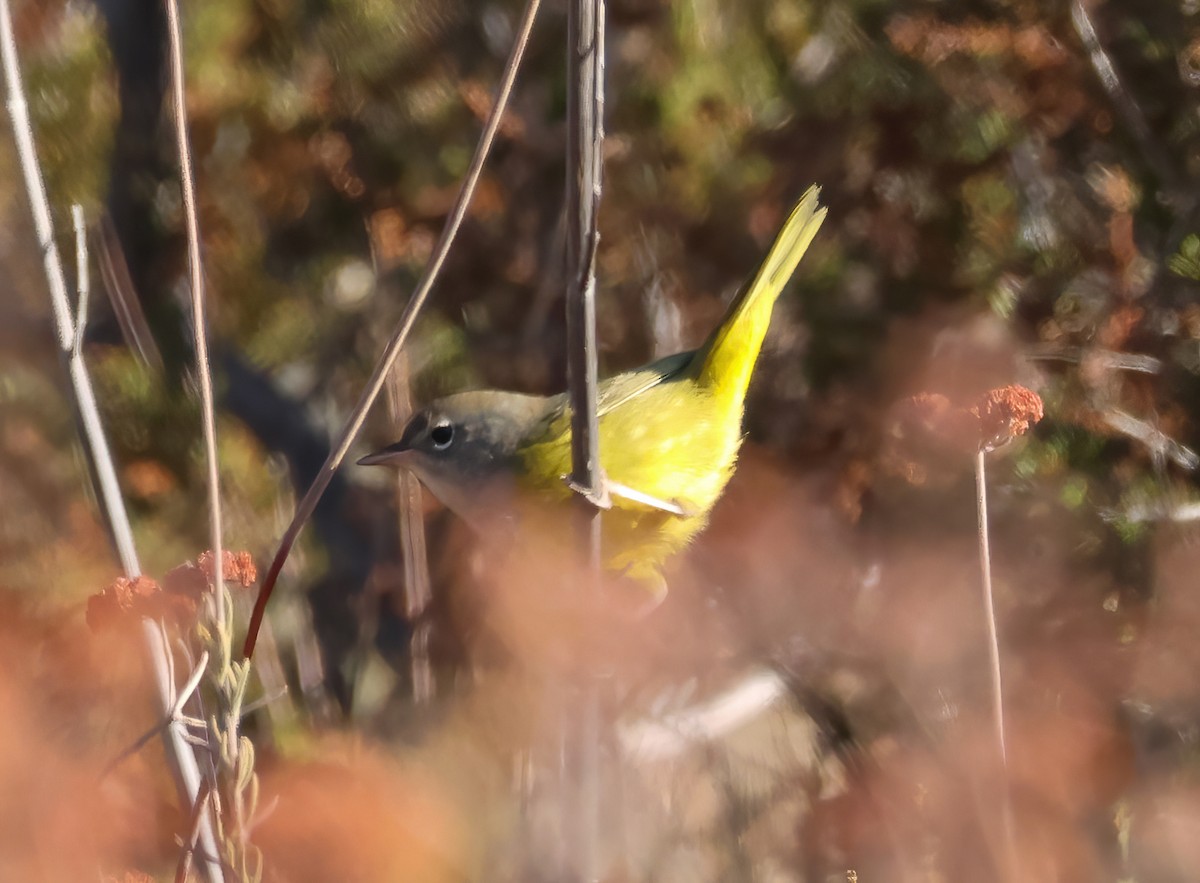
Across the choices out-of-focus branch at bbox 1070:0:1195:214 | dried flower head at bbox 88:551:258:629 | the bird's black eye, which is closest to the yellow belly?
the bird's black eye

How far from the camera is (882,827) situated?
1403mm

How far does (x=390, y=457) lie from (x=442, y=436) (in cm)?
9

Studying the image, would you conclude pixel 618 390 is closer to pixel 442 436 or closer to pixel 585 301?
pixel 442 436

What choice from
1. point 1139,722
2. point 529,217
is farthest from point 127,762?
point 1139,722

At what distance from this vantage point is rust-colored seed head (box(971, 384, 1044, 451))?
1013 millimetres

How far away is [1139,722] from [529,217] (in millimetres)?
1379

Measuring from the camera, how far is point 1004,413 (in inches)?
40.0

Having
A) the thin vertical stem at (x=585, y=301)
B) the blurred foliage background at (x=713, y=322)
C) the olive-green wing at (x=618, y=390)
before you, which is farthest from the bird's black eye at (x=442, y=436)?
the thin vertical stem at (x=585, y=301)

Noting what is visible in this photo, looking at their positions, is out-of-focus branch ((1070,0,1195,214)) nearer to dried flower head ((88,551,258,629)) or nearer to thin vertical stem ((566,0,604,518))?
thin vertical stem ((566,0,604,518))

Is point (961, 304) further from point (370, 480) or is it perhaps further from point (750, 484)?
point (370, 480)

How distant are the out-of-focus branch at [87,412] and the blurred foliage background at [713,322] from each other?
0.63 metres

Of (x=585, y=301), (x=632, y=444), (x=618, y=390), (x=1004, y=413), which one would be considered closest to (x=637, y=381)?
(x=618, y=390)

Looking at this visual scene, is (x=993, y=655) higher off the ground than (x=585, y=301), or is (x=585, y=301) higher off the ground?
(x=585, y=301)

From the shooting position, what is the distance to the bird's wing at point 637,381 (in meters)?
1.65
